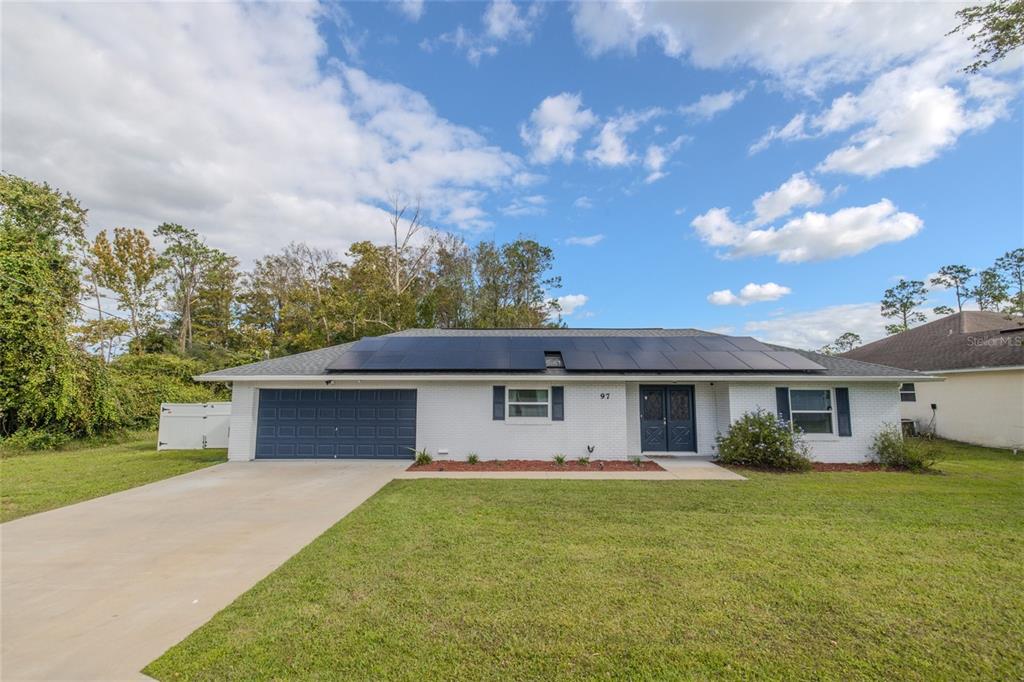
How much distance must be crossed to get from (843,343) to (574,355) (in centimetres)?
4571

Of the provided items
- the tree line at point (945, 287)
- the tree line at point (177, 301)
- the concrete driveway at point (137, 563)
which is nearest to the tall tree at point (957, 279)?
the tree line at point (945, 287)

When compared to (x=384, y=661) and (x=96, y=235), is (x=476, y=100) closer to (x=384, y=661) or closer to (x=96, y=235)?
(x=384, y=661)

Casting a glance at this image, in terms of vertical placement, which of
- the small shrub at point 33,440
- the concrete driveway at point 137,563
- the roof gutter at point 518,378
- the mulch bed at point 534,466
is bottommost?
the concrete driveway at point 137,563

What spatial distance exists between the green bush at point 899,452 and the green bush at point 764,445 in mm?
1941

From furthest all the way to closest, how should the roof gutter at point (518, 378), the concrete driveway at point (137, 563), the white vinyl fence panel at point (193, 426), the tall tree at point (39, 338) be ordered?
the white vinyl fence panel at point (193, 426) → the tall tree at point (39, 338) → the roof gutter at point (518, 378) → the concrete driveway at point (137, 563)

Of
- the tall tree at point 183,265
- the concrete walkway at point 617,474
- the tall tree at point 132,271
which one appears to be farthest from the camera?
the tall tree at point 183,265

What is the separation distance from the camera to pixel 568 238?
24.0m

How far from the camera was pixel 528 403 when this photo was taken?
11516 millimetres

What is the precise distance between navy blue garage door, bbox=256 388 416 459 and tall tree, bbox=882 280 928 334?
137ft

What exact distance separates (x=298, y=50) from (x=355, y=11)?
187 centimetres

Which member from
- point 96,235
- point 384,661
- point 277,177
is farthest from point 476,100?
point 96,235

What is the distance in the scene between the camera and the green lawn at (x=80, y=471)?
7488 mm

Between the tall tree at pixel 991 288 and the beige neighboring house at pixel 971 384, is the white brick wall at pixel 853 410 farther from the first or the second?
the tall tree at pixel 991 288

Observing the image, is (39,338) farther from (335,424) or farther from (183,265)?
(183,265)
